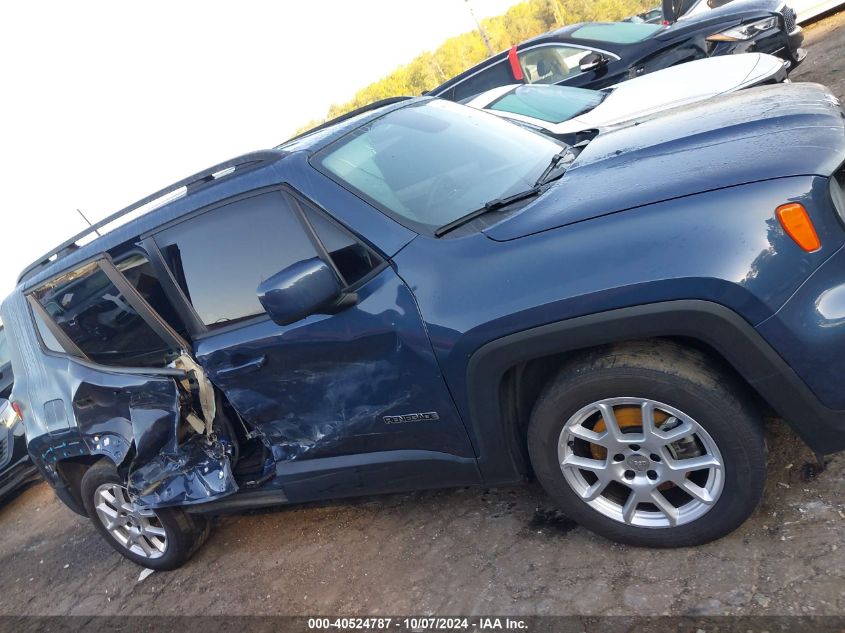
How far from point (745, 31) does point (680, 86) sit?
3.01 metres

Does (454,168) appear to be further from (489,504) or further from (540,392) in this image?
(489,504)

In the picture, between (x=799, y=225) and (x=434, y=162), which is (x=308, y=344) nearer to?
(x=434, y=162)

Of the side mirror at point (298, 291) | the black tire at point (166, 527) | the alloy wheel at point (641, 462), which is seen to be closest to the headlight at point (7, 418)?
the black tire at point (166, 527)

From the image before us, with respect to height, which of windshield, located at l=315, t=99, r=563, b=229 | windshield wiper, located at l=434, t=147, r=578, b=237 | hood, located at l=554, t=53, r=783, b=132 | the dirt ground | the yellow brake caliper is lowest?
the dirt ground

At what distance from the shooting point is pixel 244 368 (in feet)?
10.5

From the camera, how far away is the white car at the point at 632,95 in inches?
188

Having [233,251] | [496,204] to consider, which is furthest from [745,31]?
[233,251]

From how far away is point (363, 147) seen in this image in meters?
3.26

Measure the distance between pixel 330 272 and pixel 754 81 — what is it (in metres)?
3.78

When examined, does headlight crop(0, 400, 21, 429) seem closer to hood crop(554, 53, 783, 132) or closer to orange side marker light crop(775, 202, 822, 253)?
hood crop(554, 53, 783, 132)

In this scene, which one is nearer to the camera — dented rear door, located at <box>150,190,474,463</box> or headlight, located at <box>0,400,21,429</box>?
dented rear door, located at <box>150,190,474,463</box>

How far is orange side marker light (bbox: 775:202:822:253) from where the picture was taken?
2.19 m

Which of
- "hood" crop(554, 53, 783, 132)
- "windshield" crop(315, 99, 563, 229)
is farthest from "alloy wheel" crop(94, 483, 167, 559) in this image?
"hood" crop(554, 53, 783, 132)

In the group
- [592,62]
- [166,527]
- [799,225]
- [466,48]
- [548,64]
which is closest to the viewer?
[799,225]
